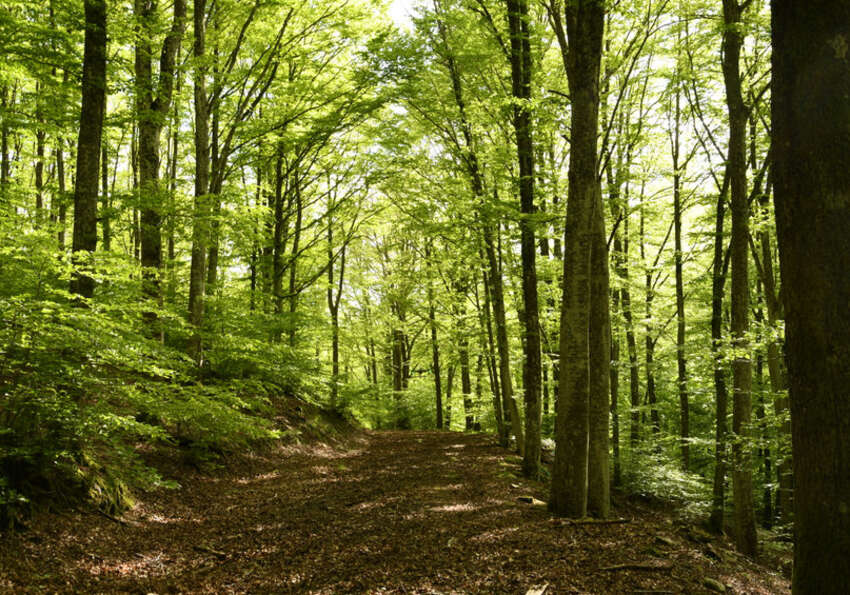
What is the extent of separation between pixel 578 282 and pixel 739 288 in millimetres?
5453

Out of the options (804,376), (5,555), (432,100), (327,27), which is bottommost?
(5,555)

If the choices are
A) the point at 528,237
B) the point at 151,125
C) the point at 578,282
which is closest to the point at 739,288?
the point at 528,237

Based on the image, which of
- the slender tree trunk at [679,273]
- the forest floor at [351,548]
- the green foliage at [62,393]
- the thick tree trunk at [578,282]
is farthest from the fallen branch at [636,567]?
the slender tree trunk at [679,273]

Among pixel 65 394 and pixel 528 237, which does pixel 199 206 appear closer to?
pixel 65 394

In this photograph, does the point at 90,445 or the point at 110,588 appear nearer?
the point at 110,588

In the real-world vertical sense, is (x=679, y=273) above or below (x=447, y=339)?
above

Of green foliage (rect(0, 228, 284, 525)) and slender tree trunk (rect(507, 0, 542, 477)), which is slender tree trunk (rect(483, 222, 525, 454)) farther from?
green foliage (rect(0, 228, 284, 525))

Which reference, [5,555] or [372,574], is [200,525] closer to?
[5,555]

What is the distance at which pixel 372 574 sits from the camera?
496cm

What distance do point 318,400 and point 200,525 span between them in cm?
1177

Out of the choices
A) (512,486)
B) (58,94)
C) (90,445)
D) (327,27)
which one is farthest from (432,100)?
(90,445)

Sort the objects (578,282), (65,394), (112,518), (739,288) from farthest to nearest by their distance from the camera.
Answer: (739,288), (578,282), (112,518), (65,394)

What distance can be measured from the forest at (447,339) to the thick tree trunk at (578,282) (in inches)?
1.8

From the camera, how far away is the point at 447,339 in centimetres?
2064
